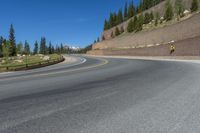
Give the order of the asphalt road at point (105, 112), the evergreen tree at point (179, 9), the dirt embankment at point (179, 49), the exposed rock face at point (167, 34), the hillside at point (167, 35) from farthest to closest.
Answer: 1. the evergreen tree at point (179, 9)
2. the exposed rock face at point (167, 34)
3. the hillside at point (167, 35)
4. the dirt embankment at point (179, 49)
5. the asphalt road at point (105, 112)

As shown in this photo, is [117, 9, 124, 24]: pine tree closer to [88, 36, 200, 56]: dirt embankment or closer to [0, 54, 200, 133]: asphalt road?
[88, 36, 200, 56]: dirt embankment

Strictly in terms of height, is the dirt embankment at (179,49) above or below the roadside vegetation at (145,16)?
below

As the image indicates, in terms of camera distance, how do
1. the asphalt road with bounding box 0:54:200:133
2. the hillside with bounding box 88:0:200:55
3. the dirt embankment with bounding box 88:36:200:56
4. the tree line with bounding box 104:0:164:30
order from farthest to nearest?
the tree line with bounding box 104:0:164:30
the hillside with bounding box 88:0:200:55
the dirt embankment with bounding box 88:36:200:56
the asphalt road with bounding box 0:54:200:133

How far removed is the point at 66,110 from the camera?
6.05 meters

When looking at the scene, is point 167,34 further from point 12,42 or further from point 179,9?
point 12,42

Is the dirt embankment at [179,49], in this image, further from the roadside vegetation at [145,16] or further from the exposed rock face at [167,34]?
the roadside vegetation at [145,16]

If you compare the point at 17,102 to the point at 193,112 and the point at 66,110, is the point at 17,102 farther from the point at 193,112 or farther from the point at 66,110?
the point at 193,112

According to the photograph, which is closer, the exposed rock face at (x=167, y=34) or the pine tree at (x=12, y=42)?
the exposed rock face at (x=167, y=34)

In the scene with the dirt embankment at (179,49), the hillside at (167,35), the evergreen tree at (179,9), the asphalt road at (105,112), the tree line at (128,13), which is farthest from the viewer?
the tree line at (128,13)

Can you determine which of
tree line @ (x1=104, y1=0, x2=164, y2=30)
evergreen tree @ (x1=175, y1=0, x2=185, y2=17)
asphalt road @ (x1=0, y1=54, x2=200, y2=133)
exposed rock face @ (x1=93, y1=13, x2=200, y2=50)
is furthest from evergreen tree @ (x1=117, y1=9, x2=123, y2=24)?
asphalt road @ (x1=0, y1=54, x2=200, y2=133)

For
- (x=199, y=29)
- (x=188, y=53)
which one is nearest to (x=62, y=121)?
(x=188, y=53)

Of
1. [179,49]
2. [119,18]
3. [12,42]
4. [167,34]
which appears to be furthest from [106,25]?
[179,49]

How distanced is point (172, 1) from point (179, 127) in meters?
107

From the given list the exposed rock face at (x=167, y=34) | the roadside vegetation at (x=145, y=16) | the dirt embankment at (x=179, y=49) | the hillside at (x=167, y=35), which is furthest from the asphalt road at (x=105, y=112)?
the roadside vegetation at (x=145, y=16)
